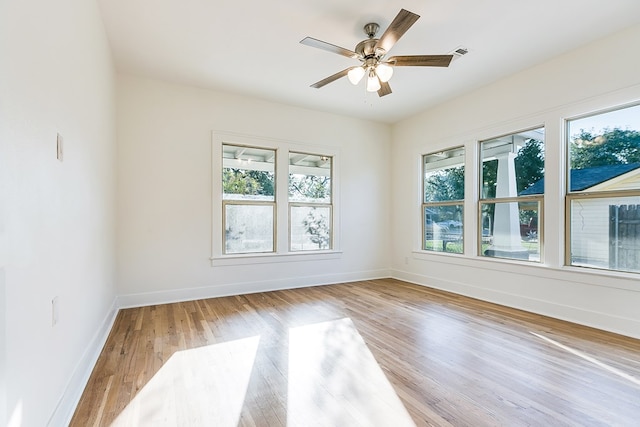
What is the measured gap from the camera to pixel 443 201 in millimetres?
5090

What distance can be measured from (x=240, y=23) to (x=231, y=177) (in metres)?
2.21

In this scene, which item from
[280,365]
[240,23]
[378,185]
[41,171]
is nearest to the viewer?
[41,171]

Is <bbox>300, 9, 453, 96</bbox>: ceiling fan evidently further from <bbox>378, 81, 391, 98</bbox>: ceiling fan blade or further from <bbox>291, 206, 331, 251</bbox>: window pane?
<bbox>291, 206, 331, 251</bbox>: window pane

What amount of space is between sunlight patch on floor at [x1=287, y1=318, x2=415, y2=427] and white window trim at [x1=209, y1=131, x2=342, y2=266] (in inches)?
76.8

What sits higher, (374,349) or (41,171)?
(41,171)

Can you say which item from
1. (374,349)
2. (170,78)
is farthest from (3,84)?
(170,78)

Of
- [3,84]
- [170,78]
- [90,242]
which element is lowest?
[90,242]

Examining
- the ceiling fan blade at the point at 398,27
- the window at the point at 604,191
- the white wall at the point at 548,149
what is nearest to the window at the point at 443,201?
the white wall at the point at 548,149

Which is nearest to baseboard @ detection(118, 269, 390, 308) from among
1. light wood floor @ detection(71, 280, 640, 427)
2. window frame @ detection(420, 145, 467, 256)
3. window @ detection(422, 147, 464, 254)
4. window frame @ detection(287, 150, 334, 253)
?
light wood floor @ detection(71, 280, 640, 427)

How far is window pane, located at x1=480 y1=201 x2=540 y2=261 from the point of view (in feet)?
12.6

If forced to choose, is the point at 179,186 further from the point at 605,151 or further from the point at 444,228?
the point at 605,151

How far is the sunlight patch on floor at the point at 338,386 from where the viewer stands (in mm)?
1782

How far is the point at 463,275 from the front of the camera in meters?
4.61

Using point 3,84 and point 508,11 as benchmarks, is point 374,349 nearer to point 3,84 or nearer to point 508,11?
point 3,84
